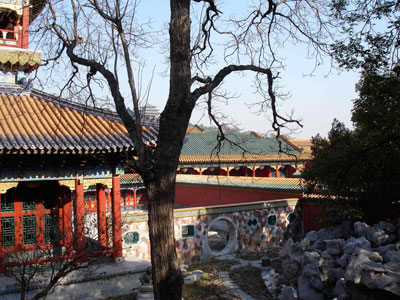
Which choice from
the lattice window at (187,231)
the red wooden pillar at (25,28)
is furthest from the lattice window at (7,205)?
the lattice window at (187,231)

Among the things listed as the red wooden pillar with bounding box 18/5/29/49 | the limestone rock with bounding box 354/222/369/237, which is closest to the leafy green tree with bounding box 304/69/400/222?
the limestone rock with bounding box 354/222/369/237

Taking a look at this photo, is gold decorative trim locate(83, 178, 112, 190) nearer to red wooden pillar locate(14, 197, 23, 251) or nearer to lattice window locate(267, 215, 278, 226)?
red wooden pillar locate(14, 197, 23, 251)

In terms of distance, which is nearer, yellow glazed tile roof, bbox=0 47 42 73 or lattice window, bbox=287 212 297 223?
yellow glazed tile roof, bbox=0 47 42 73

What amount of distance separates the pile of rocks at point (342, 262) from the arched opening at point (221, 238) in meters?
2.08

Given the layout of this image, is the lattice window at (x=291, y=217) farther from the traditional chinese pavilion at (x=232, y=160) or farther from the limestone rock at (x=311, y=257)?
the traditional chinese pavilion at (x=232, y=160)

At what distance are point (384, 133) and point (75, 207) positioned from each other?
6320 mm

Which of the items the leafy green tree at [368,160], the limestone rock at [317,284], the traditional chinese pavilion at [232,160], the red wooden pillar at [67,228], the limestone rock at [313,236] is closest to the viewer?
the red wooden pillar at [67,228]

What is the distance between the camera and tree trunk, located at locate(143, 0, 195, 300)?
4.16 metres

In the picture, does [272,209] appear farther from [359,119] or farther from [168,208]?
[168,208]

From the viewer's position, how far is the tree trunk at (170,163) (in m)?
4.16

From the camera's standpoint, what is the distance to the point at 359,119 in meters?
9.16

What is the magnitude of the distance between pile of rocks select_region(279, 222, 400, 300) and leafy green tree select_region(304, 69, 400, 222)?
808 millimetres

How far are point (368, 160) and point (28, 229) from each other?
23.1 feet

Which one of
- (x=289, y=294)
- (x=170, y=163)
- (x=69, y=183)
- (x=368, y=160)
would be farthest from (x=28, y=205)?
(x=368, y=160)
